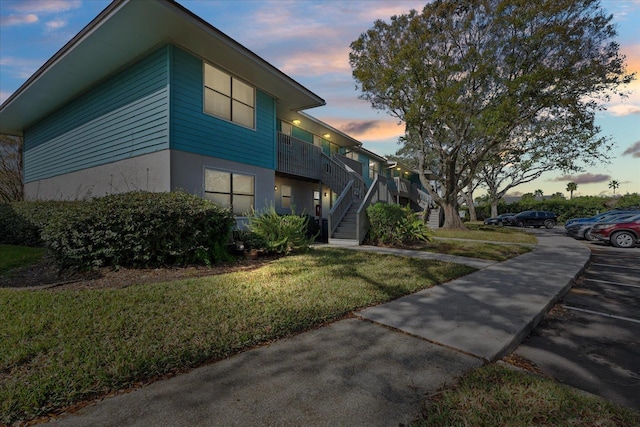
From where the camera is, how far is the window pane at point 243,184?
9914mm

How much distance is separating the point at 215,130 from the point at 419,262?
23.5ft

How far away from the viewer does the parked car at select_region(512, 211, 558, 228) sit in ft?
87.9

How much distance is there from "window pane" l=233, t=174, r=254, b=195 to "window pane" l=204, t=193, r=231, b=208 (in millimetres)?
388

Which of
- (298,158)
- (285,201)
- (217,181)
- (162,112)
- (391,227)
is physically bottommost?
(391,227)

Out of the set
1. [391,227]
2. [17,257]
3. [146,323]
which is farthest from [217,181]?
[146,323]

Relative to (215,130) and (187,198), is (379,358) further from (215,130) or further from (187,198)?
(215,130)

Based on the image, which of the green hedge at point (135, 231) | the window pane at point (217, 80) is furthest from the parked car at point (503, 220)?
the green hedge at point (135, 231)

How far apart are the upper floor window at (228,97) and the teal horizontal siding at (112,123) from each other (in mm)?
1356

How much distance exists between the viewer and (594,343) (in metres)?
3.19

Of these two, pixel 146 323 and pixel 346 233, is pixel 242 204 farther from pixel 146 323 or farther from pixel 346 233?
pixel 146 323

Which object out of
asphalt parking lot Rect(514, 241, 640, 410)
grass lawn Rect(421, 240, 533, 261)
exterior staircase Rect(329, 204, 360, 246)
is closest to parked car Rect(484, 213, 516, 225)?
grass lawn Rect(421, 240, 533, 261)

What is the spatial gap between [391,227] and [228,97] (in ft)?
24.1

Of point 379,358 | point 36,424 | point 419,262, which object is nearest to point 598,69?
point 419,262

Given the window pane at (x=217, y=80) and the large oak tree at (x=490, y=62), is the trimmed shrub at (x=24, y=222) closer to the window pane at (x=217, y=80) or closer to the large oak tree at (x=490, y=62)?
the window pane at (x=217, y=80)
